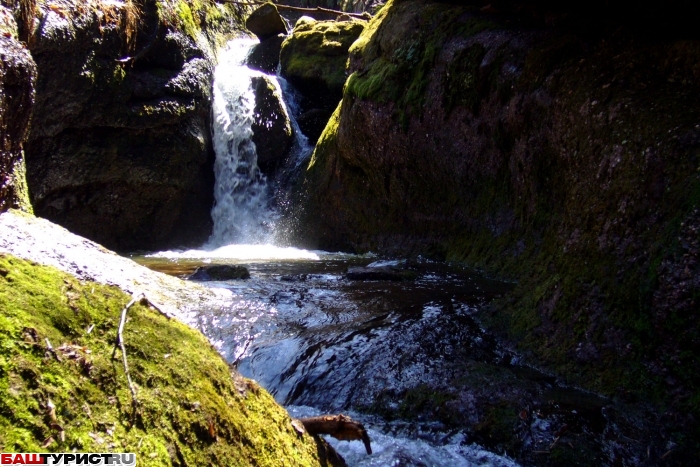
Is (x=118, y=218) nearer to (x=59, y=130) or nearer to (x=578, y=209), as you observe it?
(x=59, y=130)

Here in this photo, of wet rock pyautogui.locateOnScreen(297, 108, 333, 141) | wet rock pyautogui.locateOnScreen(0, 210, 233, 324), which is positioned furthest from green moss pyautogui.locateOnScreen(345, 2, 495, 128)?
wet rock pyautogui.locateOnScreen(0, 210, 233, 324)

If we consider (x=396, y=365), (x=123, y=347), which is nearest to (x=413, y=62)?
(x=396, y=365)

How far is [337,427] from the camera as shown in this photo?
93.1 inches

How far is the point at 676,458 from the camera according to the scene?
3078 millimetres

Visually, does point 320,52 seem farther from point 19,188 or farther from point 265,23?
point 19,188

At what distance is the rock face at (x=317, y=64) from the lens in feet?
53.0

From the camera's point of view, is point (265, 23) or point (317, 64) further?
point (265, 23)

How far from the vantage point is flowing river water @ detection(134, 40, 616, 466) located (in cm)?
351

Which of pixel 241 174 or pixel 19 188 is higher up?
pixel 19 188

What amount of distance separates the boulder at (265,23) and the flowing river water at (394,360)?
13.0m

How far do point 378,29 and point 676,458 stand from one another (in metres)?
10.9

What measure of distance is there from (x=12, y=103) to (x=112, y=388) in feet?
14.9

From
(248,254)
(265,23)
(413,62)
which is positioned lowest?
(248,254)

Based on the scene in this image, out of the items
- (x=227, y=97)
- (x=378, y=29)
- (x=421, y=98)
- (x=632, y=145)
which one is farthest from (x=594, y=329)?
(x=227, y=97)
